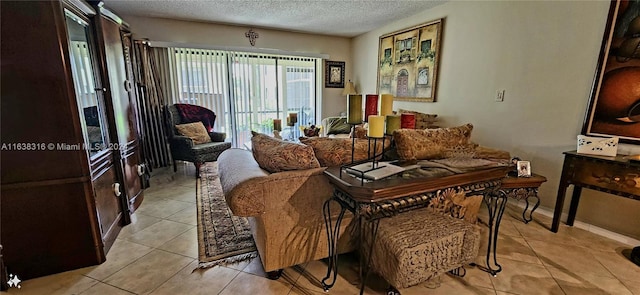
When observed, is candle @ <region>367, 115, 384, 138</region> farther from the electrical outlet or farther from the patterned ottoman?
the electrical outlet

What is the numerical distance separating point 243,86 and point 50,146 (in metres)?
3.59

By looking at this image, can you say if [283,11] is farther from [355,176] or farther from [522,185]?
[522,185]

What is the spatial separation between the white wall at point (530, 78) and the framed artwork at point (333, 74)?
228 cm

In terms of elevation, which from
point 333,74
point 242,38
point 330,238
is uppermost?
point 242,38

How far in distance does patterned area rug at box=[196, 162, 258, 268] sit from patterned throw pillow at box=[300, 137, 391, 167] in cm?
89

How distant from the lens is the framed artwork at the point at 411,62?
3.63 metres

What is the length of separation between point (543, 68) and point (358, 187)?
2409 millimetres

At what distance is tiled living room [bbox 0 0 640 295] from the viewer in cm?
152

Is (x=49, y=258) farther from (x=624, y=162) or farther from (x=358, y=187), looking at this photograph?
(x=624, y=162)

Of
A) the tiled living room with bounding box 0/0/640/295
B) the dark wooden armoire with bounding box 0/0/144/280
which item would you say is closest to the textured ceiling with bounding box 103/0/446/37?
the tiled living room with bounding box 0/0/640/295

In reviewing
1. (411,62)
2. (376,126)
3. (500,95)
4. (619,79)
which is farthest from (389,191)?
(411,62)

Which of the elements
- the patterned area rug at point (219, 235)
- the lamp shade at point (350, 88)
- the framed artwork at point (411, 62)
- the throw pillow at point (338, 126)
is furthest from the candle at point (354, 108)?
the lamp shade at point (350, 88)

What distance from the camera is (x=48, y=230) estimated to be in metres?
1.67

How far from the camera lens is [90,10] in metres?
2.02
